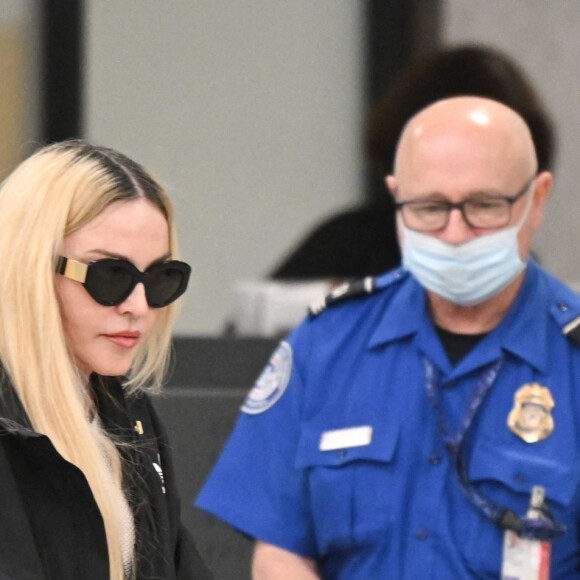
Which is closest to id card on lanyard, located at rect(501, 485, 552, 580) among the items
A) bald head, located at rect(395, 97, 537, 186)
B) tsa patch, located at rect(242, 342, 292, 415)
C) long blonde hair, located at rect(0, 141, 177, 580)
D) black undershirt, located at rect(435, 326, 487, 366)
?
black undershirt, located at rect(435, 326, 487, 366)

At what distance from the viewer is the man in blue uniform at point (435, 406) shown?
2.55 metres

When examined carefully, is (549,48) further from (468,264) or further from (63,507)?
(63,507)

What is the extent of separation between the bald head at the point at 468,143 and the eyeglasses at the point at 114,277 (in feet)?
3.31

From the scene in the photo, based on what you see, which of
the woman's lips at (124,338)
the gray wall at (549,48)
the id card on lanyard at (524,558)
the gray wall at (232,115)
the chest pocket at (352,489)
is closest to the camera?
the woman's lips at (124,338)

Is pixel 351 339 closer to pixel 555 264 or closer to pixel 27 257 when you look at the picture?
pixel 27 257

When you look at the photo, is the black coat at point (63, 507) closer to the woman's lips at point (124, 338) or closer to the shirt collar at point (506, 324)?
the woman's lips at point (124, 338)

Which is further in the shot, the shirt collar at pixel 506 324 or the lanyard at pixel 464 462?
the shirt collar at pixel 506 324

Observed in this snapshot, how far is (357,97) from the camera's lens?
4.76 metres

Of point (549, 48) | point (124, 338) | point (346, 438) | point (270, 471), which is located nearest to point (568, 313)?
point (346, 438)

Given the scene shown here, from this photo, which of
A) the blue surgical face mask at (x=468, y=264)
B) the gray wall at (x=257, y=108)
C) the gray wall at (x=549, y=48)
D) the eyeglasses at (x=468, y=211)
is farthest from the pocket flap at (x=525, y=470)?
the gray wall at (x=549, y=48)

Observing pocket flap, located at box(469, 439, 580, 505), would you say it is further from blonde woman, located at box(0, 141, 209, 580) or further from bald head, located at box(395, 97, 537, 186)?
blonde woman, located at box(0, 141, 209, 580)

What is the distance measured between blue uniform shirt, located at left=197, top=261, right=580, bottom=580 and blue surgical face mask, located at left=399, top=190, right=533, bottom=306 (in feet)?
0.24

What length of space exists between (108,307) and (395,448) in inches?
40.0

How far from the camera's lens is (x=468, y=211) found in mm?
2656
